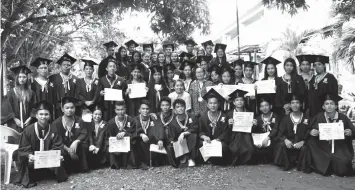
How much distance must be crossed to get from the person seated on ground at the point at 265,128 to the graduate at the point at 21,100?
4.31 metres

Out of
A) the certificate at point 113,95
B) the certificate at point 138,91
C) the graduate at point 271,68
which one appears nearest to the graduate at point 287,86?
the graduate at point 271,68

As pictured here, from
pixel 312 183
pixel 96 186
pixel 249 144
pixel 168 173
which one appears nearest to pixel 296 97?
pixel 249 144

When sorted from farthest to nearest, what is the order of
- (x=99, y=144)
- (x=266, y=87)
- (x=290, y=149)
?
(x=266, y=87)
(x=99, y=144)
(x=290, y=149)

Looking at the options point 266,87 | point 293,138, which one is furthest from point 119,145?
point 293,138

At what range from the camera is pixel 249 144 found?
6520 millimetres

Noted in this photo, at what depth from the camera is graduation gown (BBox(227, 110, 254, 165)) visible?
6461mm

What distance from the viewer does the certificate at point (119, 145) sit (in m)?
6.28

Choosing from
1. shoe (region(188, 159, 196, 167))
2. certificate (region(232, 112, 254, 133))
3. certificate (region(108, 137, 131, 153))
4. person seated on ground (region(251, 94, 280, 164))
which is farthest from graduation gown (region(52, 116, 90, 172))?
person seated on ground (region(251, 94, 280, 164))

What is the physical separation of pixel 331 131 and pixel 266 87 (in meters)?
1.59

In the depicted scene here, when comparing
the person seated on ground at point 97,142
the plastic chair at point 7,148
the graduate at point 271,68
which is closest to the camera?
the plastic chair at point 7,148

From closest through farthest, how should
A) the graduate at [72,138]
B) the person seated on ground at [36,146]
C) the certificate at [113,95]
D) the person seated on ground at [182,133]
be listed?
the person seated on ground at [36,146], the graduate at [72,138], the person seated on ground at [182,133], the certificate at [113,95]

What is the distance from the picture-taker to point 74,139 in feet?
20.5

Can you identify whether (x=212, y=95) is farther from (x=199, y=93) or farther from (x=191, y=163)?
(x=191, y=163)

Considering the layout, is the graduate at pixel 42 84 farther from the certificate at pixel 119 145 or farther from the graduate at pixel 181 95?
the graduate at pixel 181 95
